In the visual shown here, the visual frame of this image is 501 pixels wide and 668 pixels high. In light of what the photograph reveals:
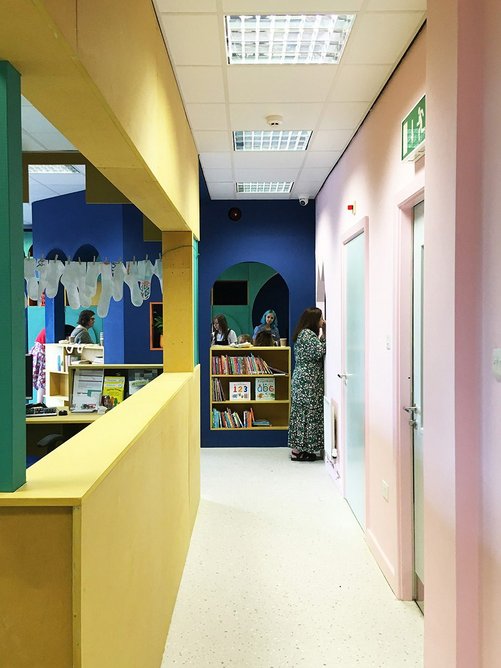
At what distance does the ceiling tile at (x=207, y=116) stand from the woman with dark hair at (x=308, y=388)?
2353 millimetres

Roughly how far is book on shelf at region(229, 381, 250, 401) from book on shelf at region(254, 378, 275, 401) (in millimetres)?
110

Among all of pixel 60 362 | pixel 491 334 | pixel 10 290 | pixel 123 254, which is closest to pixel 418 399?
pixel 491 334

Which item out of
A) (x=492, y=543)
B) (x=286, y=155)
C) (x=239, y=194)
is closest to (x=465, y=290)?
(x=492, y=543)

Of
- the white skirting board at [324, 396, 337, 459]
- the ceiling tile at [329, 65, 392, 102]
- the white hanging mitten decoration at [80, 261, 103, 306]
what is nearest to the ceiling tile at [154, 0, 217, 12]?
the ceiling tile at [329, 65, 392, 102]

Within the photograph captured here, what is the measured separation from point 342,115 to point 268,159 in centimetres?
118

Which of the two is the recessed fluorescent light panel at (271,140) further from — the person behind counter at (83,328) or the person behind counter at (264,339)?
the person behind counter at (83,328)

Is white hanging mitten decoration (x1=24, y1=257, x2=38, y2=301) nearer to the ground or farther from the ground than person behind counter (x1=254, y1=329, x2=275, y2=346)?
farther from the ground

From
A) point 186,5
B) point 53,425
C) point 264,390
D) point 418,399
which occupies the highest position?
point 186,5

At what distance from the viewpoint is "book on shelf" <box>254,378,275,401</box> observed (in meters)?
6.42

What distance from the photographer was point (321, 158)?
15.6 feet

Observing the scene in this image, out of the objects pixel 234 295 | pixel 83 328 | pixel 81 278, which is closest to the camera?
pixel 81 278

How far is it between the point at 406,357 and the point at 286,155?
8.04 feet

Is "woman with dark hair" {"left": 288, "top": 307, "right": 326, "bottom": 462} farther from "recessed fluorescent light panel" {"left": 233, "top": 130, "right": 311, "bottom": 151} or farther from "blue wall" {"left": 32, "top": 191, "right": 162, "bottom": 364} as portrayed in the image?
"blue wall" {"left": 32, "top": 191, "right": 162, "bottom": 364}

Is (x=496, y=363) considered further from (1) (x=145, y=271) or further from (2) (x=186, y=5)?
(1) (x=145, y=271)
